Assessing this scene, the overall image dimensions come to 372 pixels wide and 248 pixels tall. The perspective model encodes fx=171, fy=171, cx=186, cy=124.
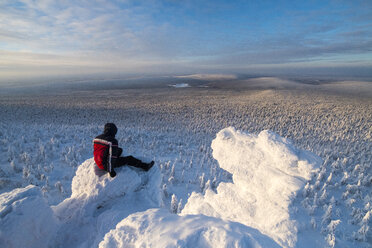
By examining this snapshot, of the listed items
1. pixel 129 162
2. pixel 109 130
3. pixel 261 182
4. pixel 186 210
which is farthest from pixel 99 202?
pixel 261 182

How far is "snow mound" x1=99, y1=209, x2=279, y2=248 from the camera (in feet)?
5.37

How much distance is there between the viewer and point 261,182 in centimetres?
381

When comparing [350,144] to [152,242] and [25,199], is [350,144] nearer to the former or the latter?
[152,242]

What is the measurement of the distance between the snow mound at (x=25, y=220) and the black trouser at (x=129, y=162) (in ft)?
4.25

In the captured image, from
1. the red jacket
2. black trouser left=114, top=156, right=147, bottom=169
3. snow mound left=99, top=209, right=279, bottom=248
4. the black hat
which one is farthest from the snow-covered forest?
the black hat

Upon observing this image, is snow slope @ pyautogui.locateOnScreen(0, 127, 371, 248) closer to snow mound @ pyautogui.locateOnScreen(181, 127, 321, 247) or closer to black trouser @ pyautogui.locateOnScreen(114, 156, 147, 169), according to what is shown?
snow mound @ pyautogui.locateOnScreen(181, 127, 321, 247)

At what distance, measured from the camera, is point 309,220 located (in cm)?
449

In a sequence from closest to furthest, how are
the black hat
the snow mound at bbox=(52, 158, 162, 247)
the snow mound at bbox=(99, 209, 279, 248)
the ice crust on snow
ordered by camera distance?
the snow mound at bbox=(99, 209, 279, 248)
the ice crust on snow
the snow mound at bbox=(52, 158, 162, 247)
the black hat

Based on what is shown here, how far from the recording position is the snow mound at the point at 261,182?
131 inches

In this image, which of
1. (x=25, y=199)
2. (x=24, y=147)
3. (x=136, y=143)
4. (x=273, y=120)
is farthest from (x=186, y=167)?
(x=273, y=120)

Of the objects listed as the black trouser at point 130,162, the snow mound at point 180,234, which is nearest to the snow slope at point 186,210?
the snow mound at point 180,234

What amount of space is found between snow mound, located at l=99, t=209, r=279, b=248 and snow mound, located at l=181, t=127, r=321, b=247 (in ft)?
6.15

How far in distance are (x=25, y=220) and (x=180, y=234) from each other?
2312mm

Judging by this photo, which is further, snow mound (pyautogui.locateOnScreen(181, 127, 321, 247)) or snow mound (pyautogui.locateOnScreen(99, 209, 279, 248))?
snow mound (pyautogui.locateOnScreen(181, 127, 321, 247))
